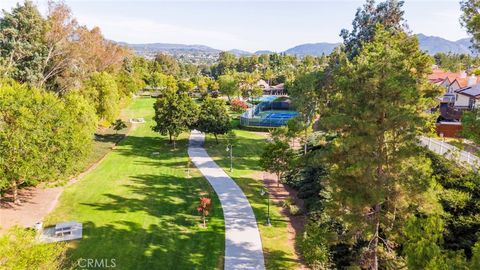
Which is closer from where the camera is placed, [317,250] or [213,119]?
[317,250]

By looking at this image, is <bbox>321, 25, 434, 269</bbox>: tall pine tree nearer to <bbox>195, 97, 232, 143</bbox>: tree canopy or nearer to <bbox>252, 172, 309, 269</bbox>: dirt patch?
<bbox>252, 172, 309, 269</bbox>: dirt patch

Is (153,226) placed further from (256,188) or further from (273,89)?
(273,89)

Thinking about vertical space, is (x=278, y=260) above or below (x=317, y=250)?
below

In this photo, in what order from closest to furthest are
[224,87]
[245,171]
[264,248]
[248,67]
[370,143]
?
[370,143]
[264,248]
[245,171]
[224,87]
[248,67]

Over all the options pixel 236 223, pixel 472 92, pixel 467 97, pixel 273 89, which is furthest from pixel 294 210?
pixel 273 89

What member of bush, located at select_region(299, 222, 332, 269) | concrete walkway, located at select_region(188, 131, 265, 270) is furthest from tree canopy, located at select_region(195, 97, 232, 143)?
bush, located at select_region(299, 222, 332, 269)

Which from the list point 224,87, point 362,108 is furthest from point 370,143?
point 224,87

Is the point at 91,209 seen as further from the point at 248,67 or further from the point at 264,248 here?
the point at 248,67
